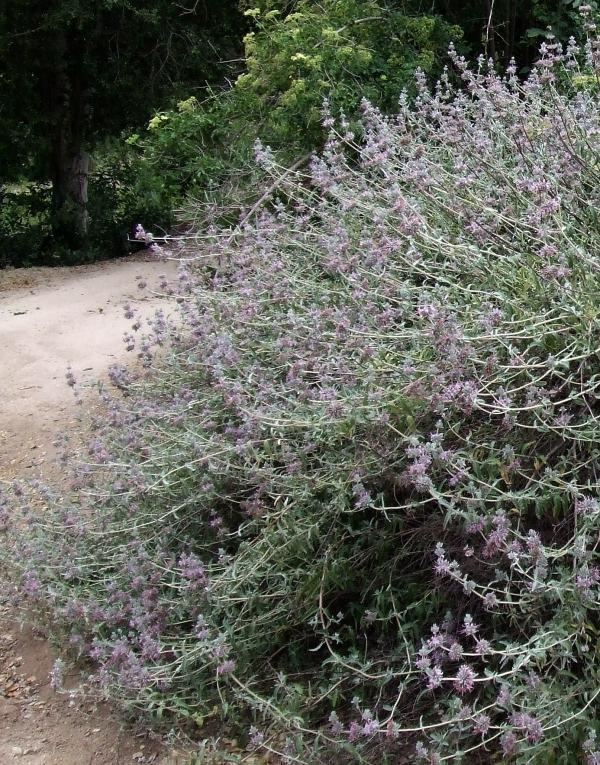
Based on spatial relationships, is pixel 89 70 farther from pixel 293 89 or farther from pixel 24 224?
pixel 293 89

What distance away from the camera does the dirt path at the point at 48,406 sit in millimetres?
2465

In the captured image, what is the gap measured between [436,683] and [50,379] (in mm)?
3891

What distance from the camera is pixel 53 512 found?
10.2 feet

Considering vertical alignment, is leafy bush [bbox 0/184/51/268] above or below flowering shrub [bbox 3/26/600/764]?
below

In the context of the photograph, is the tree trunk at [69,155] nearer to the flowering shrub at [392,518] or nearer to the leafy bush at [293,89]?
the leafy bush at [293,89]

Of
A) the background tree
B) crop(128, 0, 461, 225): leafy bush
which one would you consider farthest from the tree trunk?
crop(128, 0, 461, 225): leafy bush

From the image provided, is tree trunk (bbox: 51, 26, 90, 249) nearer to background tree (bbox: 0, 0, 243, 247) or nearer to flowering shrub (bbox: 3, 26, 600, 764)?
background tree (bbox: 0, 0, 243, 247)

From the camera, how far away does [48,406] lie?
183 inches

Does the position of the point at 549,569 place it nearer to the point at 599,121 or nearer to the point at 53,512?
the point at 599,121

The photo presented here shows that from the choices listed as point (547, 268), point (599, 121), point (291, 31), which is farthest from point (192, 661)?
point (291, 31)

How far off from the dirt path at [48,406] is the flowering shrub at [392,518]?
7.5 inches

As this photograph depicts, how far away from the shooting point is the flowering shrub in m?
1.94

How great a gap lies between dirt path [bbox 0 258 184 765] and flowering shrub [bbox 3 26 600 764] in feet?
0.63

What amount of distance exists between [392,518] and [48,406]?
9.40 ft
